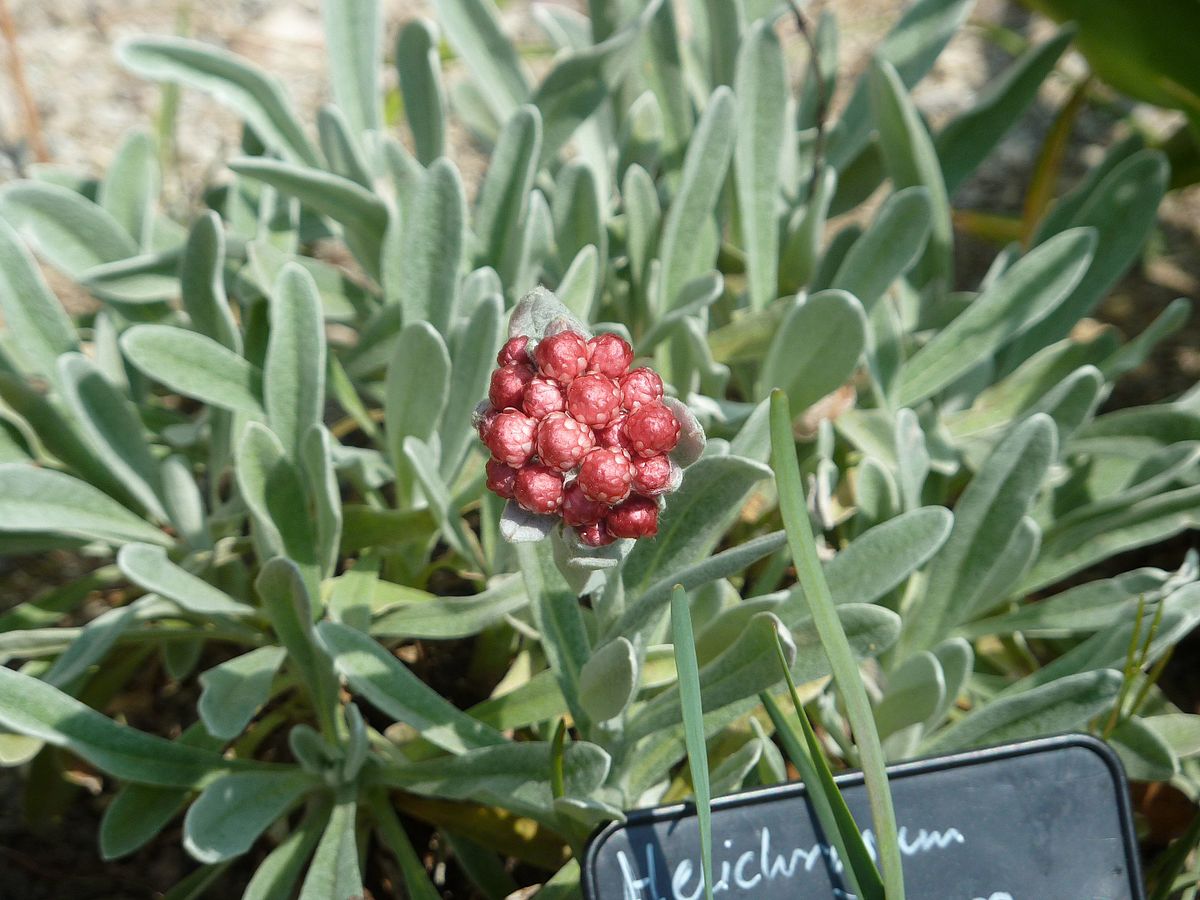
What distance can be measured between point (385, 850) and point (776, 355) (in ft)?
2.56

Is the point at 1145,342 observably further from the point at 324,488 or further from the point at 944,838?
the point at 324,488

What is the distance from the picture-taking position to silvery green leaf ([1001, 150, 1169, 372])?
1.64 m

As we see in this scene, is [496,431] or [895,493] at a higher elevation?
[496,431]

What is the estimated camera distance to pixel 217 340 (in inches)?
61.2

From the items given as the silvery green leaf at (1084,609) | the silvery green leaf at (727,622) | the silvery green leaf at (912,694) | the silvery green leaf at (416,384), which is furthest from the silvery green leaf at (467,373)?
the silvery green leaf at (1084,609)

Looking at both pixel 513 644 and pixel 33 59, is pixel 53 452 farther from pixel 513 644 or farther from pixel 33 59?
pixel 33 59

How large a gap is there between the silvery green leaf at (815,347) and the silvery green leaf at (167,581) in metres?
0.68

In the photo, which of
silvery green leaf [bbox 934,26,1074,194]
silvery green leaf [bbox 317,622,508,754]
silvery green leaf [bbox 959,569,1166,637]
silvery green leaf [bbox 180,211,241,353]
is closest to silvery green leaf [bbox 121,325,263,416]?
silvery green leaf [bbox 180,211,241,353]

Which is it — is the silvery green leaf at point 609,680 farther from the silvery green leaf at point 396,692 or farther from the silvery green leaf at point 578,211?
the silvery green leaf at point 578,211

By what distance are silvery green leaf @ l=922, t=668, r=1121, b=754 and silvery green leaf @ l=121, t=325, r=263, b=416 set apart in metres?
0.89

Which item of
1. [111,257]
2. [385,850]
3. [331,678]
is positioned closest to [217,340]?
[111,257]

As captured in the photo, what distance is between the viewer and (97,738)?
123cm

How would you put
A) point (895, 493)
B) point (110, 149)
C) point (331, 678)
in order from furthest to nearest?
point (110, 149)
point (895, 493)
point (331, 678)

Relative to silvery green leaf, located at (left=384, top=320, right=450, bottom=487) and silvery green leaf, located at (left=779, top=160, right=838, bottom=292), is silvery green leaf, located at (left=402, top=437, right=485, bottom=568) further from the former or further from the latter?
silvery green leaf, located at (left=779, top=160, right=838, bottom=292)
